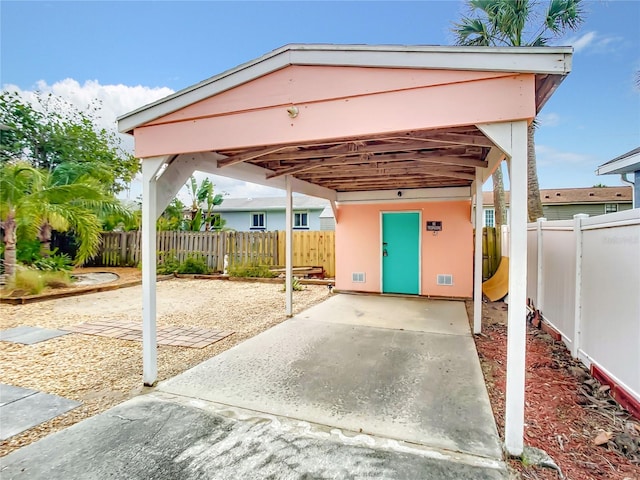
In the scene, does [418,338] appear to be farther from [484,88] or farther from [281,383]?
[484,88]

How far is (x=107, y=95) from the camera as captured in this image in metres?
17.4

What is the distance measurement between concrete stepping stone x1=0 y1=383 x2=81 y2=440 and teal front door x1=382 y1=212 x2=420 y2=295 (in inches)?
263

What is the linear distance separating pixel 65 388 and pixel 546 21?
12.8 m

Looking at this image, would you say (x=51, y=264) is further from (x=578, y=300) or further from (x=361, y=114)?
(x=578, y=300)

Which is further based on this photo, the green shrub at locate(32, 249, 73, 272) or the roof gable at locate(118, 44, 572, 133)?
the green shrub at locate(32, 249, 73, 272)

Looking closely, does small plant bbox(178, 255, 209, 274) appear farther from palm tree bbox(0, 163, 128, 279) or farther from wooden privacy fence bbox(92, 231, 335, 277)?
palm tree bbox(0, 163, 128, 279)

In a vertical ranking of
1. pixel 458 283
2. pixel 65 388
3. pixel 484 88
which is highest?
pixel 484 88

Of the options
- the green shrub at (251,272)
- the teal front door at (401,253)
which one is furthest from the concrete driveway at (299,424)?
the green shrub at (251,272)

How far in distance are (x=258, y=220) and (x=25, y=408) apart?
18.7 meters

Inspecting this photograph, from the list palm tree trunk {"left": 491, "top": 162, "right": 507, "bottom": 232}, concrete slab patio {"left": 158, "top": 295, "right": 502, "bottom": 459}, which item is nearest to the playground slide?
palm tree trunk {"left": 491, "top": 162, "right": 507, "bottom": 232}

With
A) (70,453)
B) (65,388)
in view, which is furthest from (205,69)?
(70,453)

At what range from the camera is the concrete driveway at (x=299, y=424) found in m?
2.16

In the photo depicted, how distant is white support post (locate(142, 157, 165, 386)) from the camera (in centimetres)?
341

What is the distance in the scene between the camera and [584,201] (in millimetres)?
17547
